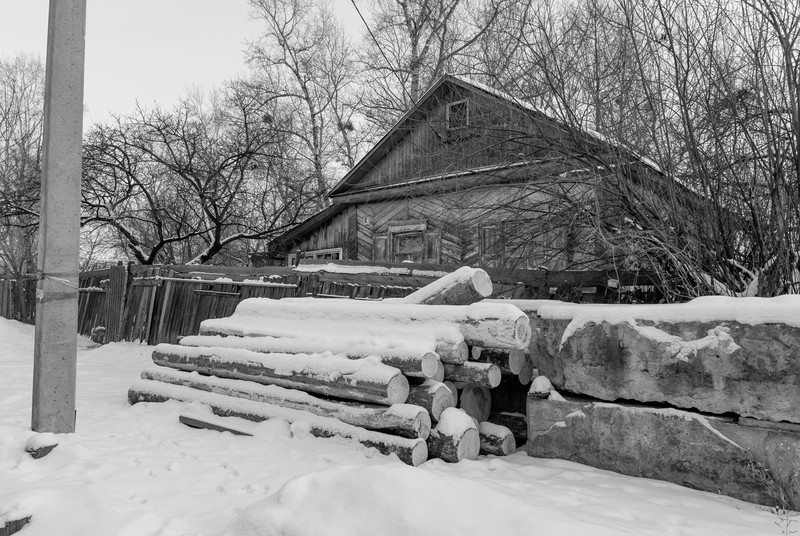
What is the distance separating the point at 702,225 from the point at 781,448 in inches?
89.8

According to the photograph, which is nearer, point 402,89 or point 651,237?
point 651,237

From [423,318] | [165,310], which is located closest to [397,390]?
[423,318]

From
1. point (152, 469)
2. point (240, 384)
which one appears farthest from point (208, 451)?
point (240, 384)

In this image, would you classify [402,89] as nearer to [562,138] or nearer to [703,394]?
[562,138]

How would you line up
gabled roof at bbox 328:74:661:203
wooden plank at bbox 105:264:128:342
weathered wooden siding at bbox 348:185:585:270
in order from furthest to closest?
1. wooden plank at bbox 105:264:128:342
2. weathered wooden siding at bbox 348:185:585:270
3. gabled roof at bbox 328:74:661:203

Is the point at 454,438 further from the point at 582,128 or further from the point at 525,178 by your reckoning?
the point at 525,178

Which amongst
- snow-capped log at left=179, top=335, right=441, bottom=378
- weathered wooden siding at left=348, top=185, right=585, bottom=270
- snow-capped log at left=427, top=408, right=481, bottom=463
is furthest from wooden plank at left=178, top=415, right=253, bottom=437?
weathered wooden siding at left=348, top=185, right=585, bottom=270

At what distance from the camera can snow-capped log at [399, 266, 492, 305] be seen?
5.23 metres

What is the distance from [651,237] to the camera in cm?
544

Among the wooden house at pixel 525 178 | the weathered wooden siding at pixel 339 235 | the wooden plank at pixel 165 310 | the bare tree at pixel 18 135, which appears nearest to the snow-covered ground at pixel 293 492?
the wooden house at pixel 525 178

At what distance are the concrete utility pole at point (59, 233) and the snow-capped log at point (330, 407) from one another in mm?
1416

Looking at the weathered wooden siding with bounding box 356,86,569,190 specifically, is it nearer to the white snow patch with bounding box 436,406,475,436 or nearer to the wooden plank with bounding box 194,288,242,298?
the white snow patch with bounding box 436,406,475,436

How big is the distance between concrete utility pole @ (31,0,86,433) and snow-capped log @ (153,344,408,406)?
4.91 feet

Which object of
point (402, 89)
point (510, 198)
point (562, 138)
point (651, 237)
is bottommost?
point (651, 237)
